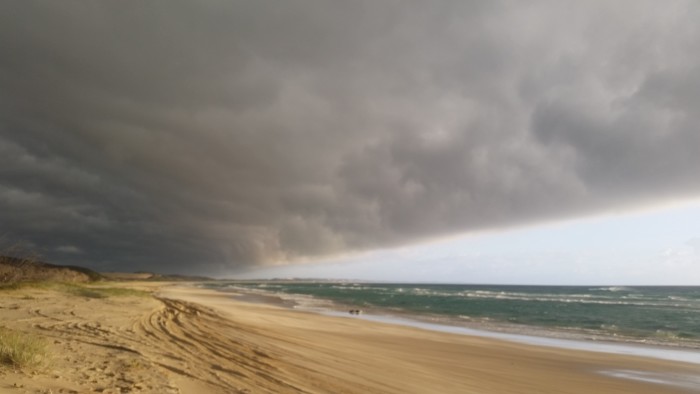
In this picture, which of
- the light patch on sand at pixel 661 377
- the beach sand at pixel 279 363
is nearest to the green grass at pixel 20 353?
the beach sand at pixel 279 363

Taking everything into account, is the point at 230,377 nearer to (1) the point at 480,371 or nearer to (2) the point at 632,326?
(1) the point at 480,371

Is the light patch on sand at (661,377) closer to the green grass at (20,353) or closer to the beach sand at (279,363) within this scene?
the beach sand at (279,363)

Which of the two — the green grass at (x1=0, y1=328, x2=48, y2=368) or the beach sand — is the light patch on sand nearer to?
the beach sand

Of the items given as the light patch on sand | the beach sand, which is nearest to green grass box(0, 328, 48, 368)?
the beach sand

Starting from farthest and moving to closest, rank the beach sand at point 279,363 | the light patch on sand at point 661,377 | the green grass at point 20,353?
the light patch on sand at point 661,377
the beach sand at point 279,363
the green grass at point 20,353

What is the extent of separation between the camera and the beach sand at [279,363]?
8.55 meters

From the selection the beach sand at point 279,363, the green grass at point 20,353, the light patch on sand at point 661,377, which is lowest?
the light patch on sand at point 661,377

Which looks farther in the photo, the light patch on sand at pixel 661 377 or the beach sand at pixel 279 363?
the light patch on sand at pixel 661 377

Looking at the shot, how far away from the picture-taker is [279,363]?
41.4 ft

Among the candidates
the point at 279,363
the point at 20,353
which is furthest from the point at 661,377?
the point at 20,353

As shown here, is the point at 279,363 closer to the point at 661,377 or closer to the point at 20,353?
the point at 20,353

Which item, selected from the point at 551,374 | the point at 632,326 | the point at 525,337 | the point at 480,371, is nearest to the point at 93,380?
the point at 480,371

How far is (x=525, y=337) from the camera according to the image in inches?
1131

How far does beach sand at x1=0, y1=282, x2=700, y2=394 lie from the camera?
336 inches
